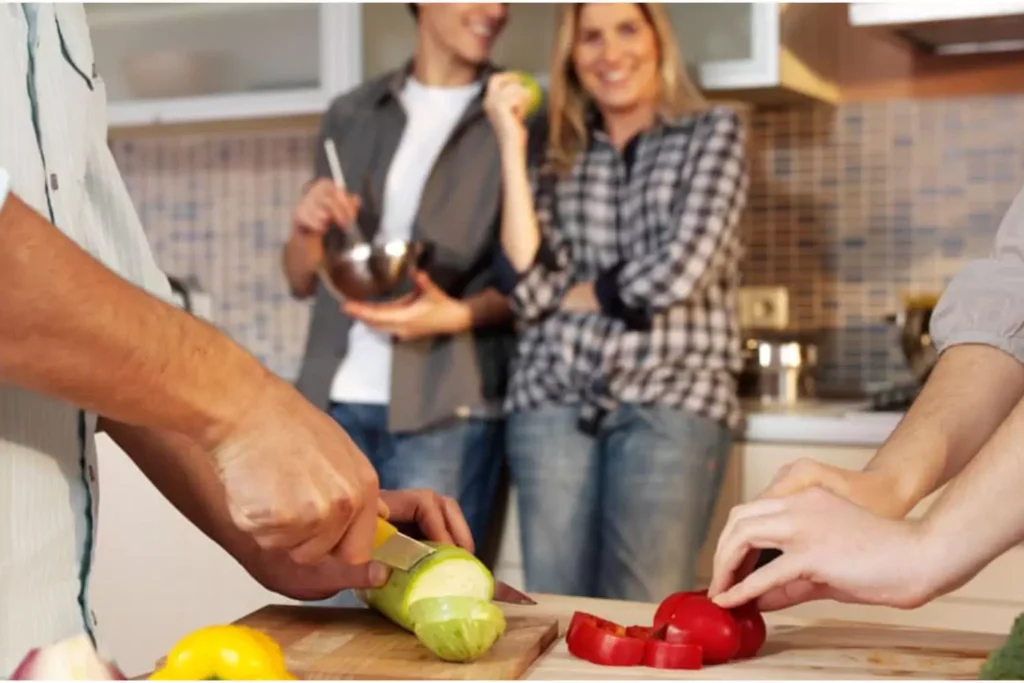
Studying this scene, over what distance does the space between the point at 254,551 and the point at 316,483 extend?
0.31m

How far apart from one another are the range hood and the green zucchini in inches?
52.2

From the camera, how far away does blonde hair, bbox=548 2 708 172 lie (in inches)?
78.0

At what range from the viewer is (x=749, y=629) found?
36.4 inches

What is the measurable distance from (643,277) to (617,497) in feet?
1.05

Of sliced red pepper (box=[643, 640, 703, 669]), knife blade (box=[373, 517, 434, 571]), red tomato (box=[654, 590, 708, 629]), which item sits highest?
knife blade (box=[373, 517, 434, 571])

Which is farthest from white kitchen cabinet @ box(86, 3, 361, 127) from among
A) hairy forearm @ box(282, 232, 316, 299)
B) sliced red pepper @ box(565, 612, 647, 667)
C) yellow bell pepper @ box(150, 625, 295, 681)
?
yellow bell pepper @ box(150, 625, 295, 681)

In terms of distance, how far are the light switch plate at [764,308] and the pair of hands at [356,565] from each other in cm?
139

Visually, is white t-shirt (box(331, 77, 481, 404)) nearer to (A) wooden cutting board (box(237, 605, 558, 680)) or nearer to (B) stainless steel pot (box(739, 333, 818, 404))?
(B) stainless steel pot (box(739, 333, 818, 404))

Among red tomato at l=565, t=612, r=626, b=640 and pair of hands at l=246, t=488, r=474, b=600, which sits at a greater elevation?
pair of hands at l=246, t=488, r=474, b=600

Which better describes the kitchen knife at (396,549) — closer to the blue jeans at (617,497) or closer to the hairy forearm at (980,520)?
the hairy forearm at (980,520)

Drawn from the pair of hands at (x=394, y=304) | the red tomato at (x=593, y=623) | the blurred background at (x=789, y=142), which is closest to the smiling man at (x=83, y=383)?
the red tomato at (x=593, y=623)

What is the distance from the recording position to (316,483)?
752 millimetres

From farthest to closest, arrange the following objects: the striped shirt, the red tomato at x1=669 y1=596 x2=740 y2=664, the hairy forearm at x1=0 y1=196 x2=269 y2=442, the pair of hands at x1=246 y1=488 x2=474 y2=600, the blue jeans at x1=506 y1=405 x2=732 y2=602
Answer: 1. the blue jeans at x1=506 y1=405 x2=732 y2=602
2. the pair of hands at x1=246 y1=488 x2=474 y2=600
3. the red tomato at x1=669 y1=596 x2=740 y2=664
4. the striped shirt
5. the hairy forearm at x1=0 y1=196 x2=269 y2=442

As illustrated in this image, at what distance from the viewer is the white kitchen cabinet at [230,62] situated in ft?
7.97
